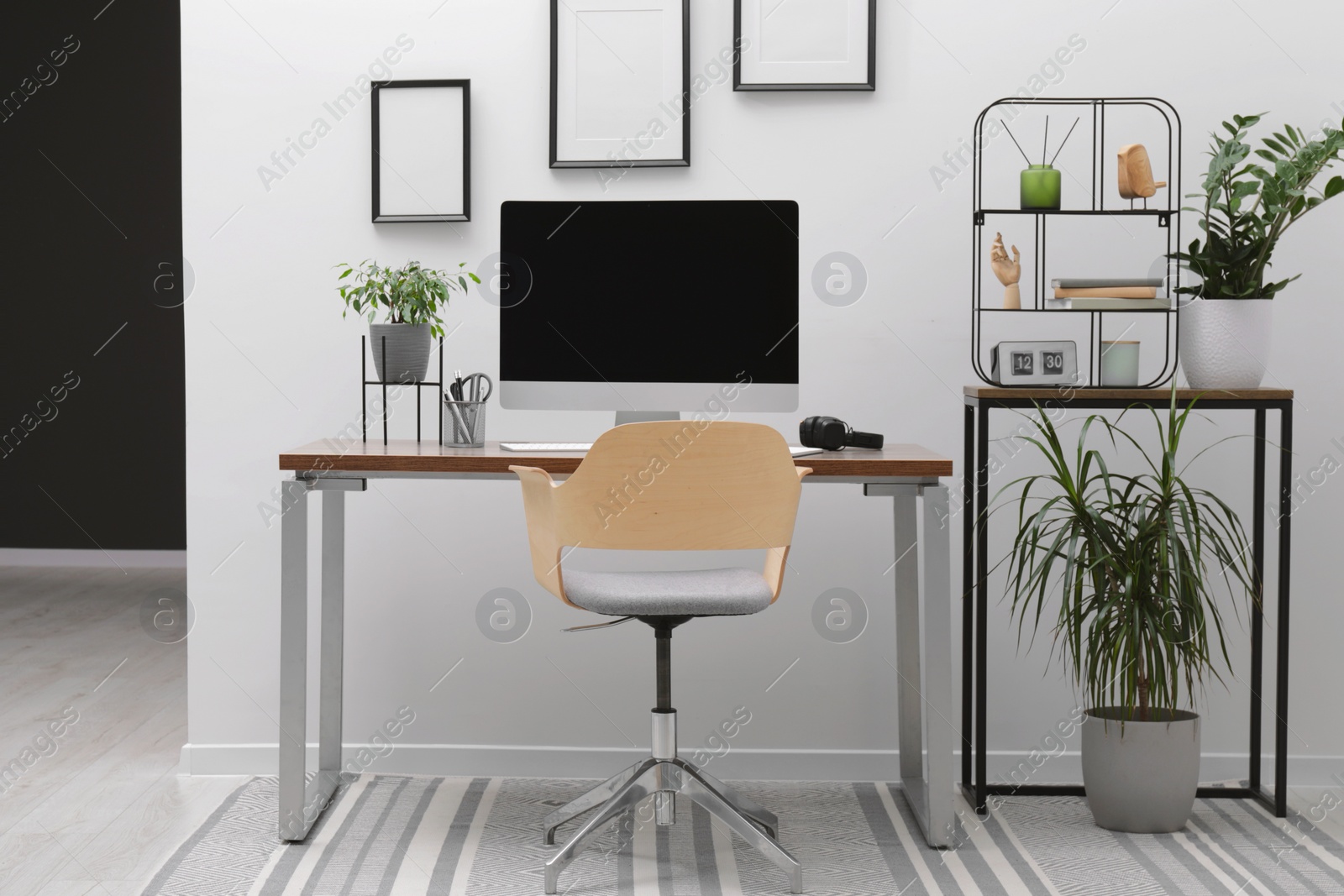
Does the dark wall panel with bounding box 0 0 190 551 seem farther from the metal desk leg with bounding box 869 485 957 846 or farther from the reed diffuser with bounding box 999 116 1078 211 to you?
the reed diffuser with bounding box 999 116 1078 211

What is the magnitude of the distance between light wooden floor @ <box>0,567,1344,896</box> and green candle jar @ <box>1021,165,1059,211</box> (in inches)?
59.9

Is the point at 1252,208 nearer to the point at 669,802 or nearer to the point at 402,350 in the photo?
the point at 669,802

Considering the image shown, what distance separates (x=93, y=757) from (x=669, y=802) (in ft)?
5.35

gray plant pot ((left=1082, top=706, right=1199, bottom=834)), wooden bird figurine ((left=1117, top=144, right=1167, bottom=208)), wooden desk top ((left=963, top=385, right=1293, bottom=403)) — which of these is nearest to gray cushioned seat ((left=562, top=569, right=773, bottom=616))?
wooden desk top ((left=963, top=385, right=1293, bottom=403))

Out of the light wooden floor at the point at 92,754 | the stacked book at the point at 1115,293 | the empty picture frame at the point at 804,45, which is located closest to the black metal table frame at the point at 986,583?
the stacked book at the point at 1115,293

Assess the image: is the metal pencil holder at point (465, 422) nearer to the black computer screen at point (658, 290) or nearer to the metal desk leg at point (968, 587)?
the black computer screen at point (658, 290)

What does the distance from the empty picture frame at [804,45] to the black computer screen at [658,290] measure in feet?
1.47

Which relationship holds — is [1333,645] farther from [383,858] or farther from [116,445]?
[116,445]

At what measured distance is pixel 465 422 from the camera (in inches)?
96.7

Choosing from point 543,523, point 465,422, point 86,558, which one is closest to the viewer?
point 543,523

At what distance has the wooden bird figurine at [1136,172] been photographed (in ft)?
8.12

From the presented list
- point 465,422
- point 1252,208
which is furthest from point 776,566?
point 1252,208

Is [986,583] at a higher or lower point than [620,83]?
lower

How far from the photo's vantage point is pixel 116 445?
18.8 ft
